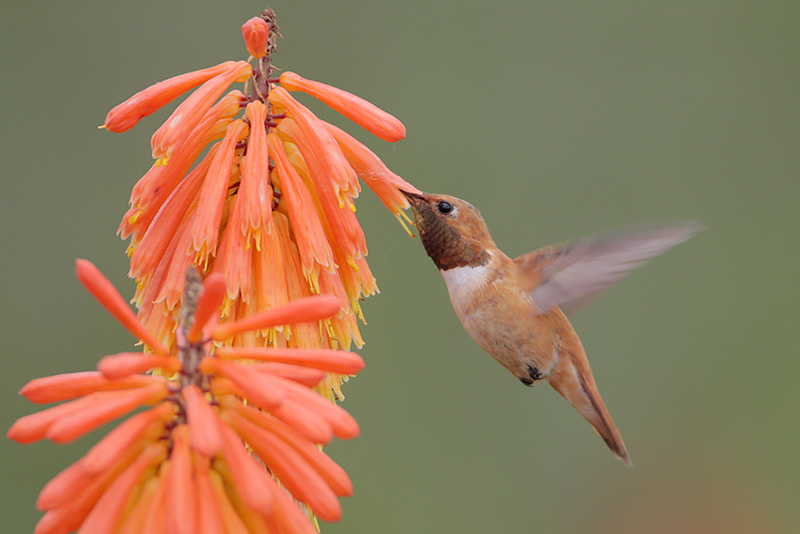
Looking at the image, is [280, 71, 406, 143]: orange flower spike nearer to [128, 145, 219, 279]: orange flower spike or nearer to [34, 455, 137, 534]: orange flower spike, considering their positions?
[128, 145, 219, 279]: orange flower spike

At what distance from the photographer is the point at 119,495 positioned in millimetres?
1194

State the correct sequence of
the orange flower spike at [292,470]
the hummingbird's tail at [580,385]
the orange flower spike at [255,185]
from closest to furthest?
1. the orange flower spike at [292,470]
2. the orange flower spike at [255,185]
3. the hummingbird's tail at [580,385]

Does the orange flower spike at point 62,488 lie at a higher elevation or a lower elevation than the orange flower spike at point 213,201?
lower

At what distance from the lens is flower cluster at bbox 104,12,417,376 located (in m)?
1.77

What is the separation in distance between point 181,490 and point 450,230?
1470 millimetres

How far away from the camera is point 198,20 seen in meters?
5.62

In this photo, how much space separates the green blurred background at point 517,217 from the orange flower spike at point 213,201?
3.40m

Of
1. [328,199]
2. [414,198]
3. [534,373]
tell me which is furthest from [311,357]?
[534,373]

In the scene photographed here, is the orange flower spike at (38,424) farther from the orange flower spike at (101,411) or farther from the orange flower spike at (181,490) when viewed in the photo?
the orange flower spike at (181,490)

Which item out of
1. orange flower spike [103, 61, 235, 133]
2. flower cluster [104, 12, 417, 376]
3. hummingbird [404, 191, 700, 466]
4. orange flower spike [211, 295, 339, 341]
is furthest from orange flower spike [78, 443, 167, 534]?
hummingbird [404, 191, 700, 466]

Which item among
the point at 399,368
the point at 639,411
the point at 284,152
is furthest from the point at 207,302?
the point at 639,411

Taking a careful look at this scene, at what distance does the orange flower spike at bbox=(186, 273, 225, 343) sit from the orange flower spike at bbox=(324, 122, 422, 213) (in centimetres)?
88

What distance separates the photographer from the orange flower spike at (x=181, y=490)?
111cm

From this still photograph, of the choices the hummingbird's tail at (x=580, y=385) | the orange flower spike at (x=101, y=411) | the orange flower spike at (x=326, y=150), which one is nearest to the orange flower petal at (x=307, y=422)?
the orange flower spike at (x=101, y=411)
